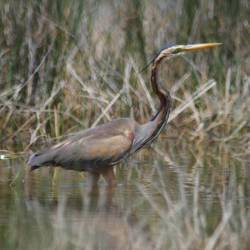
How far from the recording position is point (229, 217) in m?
7.13

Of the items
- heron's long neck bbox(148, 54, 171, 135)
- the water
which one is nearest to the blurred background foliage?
the water

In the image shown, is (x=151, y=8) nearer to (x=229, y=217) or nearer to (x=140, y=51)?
(x=140, y=51)

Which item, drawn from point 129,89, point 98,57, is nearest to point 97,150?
point 129,89

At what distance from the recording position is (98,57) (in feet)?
40.2

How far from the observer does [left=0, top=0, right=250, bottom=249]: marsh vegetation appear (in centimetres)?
925

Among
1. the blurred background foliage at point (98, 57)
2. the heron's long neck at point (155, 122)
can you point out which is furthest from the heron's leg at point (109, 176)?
the blurred background foliage at point (98, 57)

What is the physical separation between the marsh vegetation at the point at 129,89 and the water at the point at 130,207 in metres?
0.03

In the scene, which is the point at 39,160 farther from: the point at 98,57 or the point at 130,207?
the point at 98,57

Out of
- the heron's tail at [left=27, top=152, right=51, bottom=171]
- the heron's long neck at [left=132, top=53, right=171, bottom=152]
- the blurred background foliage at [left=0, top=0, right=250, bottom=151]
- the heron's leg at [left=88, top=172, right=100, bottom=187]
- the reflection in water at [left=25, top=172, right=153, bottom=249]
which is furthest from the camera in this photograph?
the blurred background foliage at [left=0, top=0, right=250, bottom=151]

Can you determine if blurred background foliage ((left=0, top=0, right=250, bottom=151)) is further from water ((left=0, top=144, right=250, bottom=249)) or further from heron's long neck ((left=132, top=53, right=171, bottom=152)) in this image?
heron's long neck ((left=132, top=53, right=171, bottom=152))

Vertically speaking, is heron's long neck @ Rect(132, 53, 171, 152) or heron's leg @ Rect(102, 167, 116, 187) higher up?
heron's long neck @ Rect(132, 53, 171, 152)

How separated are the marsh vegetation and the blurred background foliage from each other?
1cm

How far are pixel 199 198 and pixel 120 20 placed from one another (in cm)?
469

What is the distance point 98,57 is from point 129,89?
0.56m
